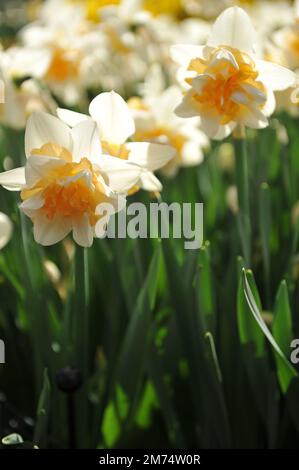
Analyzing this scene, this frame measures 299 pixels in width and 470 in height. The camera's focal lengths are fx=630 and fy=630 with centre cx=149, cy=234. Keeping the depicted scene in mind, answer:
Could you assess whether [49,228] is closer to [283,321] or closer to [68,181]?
[68,181]

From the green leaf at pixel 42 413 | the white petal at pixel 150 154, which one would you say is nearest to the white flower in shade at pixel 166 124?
the white petal at pixel 150 154

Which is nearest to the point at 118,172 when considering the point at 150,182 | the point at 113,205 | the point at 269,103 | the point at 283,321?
the point at 113,205

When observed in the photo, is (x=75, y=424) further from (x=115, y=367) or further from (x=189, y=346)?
(x=189, y=346)

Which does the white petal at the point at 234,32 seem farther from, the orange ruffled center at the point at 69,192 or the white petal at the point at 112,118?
the orange ruffled center at the point at 69,192

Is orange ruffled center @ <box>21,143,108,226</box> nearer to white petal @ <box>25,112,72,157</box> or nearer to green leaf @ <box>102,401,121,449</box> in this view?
white petal @ <box>25,112,72,157</box>

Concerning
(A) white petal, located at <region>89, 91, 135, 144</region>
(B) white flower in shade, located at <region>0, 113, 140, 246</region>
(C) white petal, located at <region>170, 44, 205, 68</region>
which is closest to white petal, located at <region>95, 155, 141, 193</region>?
(B) white flower in shade, located at <region>0, 113, 140, 246</region>

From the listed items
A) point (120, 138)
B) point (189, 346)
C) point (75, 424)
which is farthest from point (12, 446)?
point (120, 138)
